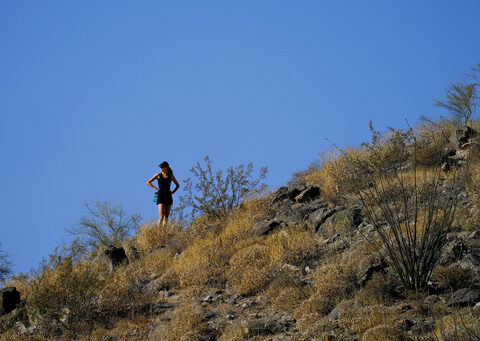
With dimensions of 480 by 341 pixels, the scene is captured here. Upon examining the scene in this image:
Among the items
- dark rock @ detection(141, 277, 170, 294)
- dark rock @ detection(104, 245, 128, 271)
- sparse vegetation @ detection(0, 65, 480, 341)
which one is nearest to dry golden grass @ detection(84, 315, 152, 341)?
sparse vegetation @ detection(0, 65, 480, 341)

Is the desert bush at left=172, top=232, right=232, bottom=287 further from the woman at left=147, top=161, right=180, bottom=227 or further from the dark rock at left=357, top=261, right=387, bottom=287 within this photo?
the woman at left=147, top=161, right=180, bottom=227

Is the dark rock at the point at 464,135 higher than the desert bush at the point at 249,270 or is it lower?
higher

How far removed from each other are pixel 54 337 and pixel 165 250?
4.25 meters

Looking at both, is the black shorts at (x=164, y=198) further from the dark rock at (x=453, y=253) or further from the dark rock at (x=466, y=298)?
the dark rock at (x=466, y=298)

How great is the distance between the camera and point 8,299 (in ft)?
32.4

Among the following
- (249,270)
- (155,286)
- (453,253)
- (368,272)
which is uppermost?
(155,286)

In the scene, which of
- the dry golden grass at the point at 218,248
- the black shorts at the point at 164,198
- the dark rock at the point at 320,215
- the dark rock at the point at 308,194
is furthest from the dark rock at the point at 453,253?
the black shorts at the point at 164,198

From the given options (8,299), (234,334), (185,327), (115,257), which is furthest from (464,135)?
(8,299)

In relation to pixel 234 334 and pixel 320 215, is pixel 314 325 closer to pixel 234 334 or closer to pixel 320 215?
pixel 234 334

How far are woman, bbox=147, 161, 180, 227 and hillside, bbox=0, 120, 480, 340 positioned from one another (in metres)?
2.09

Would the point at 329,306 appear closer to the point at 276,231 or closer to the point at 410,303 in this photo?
the point at 410,303

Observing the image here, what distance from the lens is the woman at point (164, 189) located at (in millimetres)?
14422

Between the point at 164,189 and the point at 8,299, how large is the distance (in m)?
5.70

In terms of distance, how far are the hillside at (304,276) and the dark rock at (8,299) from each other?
10 cm
